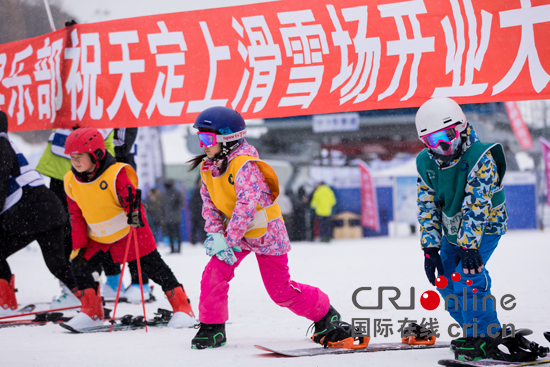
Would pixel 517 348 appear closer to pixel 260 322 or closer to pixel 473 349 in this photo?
pixel 473 349

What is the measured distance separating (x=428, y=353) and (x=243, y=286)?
3.68 m

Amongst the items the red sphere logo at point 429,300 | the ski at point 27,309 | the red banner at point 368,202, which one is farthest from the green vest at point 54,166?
the red banner at point 368,202

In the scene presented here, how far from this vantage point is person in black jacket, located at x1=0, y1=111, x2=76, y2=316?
455 centimetres

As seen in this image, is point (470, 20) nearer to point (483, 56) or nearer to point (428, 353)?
point (483, 56)

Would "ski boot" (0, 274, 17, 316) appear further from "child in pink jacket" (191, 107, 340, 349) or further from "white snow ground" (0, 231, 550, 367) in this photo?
"child in pink jacket" (191, 107, 340, 349)

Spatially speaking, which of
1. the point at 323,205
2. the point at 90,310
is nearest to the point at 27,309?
the point at 90,310

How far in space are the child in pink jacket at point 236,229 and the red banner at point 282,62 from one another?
1412mm

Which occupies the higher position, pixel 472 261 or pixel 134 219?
pixel 134 219

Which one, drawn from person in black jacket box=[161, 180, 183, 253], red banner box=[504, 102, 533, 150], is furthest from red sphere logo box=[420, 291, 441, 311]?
red banner box=[504, 102, 533, 150]

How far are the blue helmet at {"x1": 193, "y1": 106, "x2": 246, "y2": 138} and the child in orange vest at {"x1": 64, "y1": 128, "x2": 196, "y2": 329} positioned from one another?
3.25 feet

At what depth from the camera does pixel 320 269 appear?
7.75m

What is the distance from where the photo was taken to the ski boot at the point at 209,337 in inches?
124

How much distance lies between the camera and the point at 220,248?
10.3 feet

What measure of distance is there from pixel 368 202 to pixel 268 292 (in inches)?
504
